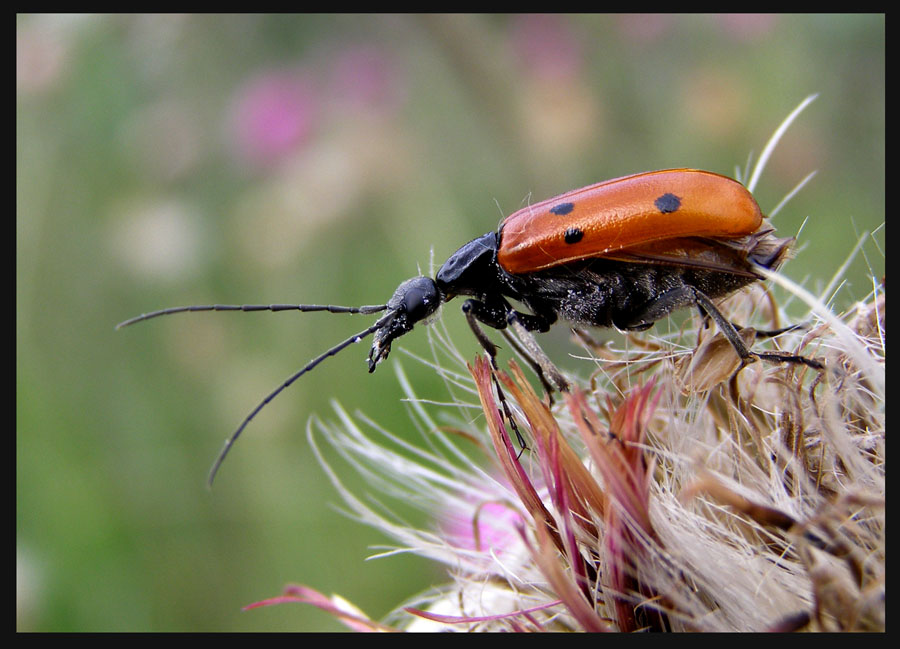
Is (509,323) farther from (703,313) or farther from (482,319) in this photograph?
(703,313)

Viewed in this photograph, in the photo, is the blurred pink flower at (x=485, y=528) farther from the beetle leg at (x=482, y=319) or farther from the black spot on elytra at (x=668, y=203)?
the black spot on elytra at (x=668, y=203)

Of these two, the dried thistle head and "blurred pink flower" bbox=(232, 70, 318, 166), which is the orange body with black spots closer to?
the dried thistle head

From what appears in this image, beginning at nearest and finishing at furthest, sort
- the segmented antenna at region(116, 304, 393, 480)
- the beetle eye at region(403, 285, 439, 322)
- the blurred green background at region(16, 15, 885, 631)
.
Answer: the segmented antenna at region(116, 304, 393, 480)
the beetle eye at region(403, 285, 439, 322)
the blurred green background at region(16, 15, 885, 631)

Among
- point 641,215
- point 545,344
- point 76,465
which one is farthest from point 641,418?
point 76,465

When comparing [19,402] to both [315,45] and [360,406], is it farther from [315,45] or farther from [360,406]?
[315,45]

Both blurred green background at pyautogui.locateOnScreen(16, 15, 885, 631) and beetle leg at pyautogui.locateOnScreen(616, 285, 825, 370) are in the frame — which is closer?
beetle leg at pyautogui.locateOnScreen(616, 285, 825, 370)

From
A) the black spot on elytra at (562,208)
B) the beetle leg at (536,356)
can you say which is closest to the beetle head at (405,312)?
the beetle leg at (536,356)

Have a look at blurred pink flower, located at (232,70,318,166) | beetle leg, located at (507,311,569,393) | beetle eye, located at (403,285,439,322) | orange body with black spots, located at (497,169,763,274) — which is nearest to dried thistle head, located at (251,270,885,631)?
beetle leg, located at (507,311,569,393)

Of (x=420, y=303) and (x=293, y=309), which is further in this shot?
(x=420, y=303)

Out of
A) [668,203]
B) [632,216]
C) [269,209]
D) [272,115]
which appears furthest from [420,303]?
[272,115]
